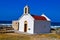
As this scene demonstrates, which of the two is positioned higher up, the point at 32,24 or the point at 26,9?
the point at 26,9

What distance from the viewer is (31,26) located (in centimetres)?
4034

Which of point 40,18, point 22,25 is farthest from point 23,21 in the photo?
point 40,18

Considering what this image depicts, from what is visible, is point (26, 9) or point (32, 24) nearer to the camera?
point (32, 24)

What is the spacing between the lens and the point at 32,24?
40062mm

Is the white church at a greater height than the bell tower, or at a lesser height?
lesser

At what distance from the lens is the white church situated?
4006cm

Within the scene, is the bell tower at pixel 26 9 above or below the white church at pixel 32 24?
above

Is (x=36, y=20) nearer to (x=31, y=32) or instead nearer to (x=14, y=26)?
(x=31, y=32)

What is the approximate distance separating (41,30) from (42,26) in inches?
30.3

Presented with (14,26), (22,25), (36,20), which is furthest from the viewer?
(14,26)

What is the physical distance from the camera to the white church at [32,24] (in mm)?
40062

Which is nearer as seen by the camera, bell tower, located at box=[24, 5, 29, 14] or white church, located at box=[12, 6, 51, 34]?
white church, located at box=[12, 6, 51, 34]

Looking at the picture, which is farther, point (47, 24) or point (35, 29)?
point (47, 24)

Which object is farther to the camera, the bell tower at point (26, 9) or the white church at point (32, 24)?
the bell tower at point (26, 9)
